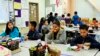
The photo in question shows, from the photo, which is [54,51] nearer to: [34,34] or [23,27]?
[34,34]

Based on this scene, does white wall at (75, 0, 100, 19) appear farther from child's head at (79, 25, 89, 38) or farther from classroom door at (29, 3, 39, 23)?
child's head at (79, 25, 89, 38)

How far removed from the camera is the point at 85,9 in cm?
1277

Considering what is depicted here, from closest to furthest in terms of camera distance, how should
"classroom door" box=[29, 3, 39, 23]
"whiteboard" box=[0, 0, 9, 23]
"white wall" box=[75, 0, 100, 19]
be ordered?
"whiteboard" box=[0, 0, 9, 23] → "classroom door" box=[29, 3, 39, 23] → "white wall" box=[75, 0, 100, 19]

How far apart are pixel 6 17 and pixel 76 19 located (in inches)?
175

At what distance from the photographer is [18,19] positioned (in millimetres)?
6902

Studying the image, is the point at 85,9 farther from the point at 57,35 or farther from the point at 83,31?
the point at 83,31

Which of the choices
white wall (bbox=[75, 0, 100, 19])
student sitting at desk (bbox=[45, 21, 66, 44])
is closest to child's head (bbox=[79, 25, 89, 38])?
student sitting at desk (bbox=[45, 21, 66, 44])

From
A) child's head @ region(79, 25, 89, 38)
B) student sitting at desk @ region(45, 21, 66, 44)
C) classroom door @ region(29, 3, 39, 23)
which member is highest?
classroom door @ region(29, 3, 39, 23)

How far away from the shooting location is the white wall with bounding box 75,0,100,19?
12527mm

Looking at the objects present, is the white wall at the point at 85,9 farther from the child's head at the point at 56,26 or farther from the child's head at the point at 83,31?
the child's head at the point at 83,31

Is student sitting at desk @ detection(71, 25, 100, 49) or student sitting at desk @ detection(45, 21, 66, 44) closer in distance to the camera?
student sitting at desk @ detection(71, 25, 100, 49)

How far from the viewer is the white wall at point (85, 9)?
12527 mm

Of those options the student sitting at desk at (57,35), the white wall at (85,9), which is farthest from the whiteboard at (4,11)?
the white wall at (85,9)

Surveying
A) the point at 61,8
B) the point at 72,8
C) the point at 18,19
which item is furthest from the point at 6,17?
the point at 72,8
